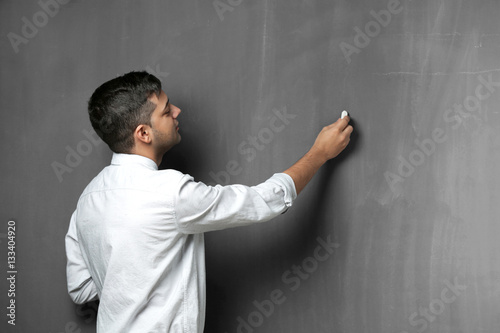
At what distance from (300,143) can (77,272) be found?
752 millimetres

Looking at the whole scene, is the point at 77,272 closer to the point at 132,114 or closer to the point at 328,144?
the point at 132,114

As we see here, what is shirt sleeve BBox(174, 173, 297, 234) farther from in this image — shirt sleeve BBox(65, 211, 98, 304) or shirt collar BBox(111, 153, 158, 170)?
shirt sleeve BBox(65, 211, 98, 304)

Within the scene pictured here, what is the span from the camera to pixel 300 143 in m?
1.54

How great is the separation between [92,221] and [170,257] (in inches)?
8.5

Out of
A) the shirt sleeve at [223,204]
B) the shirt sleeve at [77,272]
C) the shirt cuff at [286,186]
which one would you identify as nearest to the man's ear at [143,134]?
the shirt sleeve at [223,204]

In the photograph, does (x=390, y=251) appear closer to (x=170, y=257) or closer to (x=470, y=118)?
(x=470, y=118)

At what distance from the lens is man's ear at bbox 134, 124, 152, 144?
1290 millimetres

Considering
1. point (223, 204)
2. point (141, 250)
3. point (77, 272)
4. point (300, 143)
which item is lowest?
point (77, 272)

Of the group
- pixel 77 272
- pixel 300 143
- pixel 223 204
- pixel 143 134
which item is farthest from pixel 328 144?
pixel 77 272

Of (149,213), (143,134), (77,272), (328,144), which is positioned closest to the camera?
(149,213)

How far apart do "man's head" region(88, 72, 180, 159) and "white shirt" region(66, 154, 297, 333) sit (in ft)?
0.15

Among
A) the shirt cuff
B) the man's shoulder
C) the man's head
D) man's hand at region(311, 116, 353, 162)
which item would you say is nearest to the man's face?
the man's head

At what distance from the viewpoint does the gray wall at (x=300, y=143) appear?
1412mm

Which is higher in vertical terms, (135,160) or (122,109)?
(122,109)
